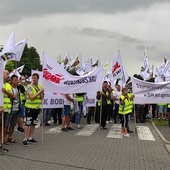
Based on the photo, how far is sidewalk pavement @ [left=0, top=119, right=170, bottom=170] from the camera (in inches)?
274

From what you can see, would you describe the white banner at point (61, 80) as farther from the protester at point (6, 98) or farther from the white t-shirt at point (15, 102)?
the protester at point (6, 98)

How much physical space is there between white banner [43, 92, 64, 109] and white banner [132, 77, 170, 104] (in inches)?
117

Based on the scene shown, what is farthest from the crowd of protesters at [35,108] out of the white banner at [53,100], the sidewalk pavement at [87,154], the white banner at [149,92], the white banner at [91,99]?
the sidewalk pavement at [87,154]

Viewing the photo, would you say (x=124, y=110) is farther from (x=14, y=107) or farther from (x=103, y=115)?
(x=14, y=107)

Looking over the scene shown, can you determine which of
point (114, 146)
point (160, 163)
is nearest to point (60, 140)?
point (114, 146)

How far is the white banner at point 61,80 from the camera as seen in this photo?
10.1 meters

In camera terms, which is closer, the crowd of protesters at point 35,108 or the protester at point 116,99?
the crowd of protesters at point 35,108

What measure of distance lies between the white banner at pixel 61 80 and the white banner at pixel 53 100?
1.64 feet

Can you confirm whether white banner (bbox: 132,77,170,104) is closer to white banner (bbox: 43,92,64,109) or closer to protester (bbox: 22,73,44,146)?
white banner (bbox: 43,92,64,109)

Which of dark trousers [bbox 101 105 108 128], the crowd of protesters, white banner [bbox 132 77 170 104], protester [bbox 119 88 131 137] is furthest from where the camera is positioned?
dark trousers [bbox 101 105 108 128]

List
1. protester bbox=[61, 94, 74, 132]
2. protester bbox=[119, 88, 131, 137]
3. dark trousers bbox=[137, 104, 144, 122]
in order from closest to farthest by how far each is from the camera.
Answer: protester bbox=[119, 88, 131, 137] < protester bbox=[61, 94, 74, 132] < dark trousers bbox=[137, 104, 144, 122]

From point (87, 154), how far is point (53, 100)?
133 inches

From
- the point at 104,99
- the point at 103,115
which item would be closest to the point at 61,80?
the point at 104,99

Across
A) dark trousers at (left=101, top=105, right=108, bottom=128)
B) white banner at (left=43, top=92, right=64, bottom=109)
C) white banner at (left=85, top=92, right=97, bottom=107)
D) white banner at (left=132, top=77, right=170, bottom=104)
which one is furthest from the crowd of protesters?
white banner at (left=43, top=92, right=64, bottom=109)
